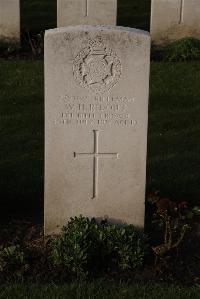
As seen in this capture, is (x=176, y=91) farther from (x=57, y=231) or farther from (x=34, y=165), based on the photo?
(x=57, y=231)

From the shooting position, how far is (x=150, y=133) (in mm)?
9023

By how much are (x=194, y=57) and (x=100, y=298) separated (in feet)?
25.0

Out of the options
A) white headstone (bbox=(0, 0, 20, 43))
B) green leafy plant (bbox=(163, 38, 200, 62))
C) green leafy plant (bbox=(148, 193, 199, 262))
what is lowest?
green leafy plant (bbox=(148, 193, 199, 262))

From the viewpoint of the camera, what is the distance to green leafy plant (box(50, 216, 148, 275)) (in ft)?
18.4

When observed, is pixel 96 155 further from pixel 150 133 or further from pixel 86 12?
pixel 86 12

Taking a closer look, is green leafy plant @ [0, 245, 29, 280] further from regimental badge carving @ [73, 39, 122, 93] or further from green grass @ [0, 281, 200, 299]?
regimental badge carving @ [73, 39, 122, 93]

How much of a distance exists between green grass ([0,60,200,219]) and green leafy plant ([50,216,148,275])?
1018 millimetres

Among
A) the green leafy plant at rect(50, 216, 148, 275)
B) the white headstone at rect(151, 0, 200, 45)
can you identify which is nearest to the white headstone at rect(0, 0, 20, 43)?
the white headstone at rect(151, 0, 200, 45)

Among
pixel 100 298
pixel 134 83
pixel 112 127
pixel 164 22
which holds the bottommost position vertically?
pixel 100 298

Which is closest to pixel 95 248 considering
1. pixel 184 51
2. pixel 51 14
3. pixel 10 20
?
pixel 184 51

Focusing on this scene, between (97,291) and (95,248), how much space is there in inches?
21.0

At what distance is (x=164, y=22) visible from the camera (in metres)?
13.0

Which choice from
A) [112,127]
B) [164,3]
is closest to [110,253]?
[112,127]

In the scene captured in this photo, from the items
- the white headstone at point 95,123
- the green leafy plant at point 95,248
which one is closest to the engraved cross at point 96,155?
the white headstone at point 95,123
